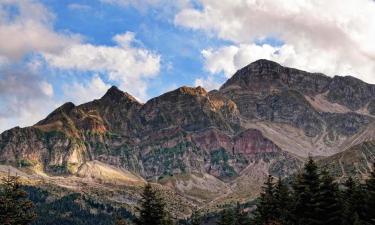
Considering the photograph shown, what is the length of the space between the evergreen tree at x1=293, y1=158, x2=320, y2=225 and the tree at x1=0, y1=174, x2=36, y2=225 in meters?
21.5

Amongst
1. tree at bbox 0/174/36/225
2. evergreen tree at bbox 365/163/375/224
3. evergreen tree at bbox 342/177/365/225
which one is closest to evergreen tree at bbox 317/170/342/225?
evergreen tree at bbox 365/163/375/224

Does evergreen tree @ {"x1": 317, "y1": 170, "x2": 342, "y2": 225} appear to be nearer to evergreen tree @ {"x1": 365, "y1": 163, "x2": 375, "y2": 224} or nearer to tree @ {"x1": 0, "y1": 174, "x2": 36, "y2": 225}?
evergreen tree @ {"x1": 365, "y1": 163, "x2": 375, "y2": 224}

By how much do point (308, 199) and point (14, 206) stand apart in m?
23.3

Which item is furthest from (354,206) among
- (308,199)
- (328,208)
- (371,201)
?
(308,199)

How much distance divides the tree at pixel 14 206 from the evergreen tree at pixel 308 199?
2146cm

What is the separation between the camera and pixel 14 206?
1590 inches

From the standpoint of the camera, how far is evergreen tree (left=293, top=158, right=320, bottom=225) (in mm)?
43938

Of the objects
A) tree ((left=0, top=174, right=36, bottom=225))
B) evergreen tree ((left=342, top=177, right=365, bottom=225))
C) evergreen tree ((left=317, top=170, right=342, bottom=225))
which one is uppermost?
evergreen tree ((left=342, top=177, right=365, bottom=225))

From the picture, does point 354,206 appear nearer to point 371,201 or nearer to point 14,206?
point 371,201

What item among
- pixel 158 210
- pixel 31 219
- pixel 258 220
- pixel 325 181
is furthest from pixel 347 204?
pixel 31 219

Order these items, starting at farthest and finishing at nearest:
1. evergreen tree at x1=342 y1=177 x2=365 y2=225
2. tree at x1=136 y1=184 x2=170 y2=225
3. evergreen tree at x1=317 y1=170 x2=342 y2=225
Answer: evergreen tree at x1=342 y1=177 x2=365 y2=225 → tree at x1=136 y1=184 x2=170 y2=225 → evergreen tree at x1=317 y1=170 x2=342 y2=225

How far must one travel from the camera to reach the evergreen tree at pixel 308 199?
43.9m

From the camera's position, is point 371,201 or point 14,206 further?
point 371,201

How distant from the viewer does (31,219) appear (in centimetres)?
4069
